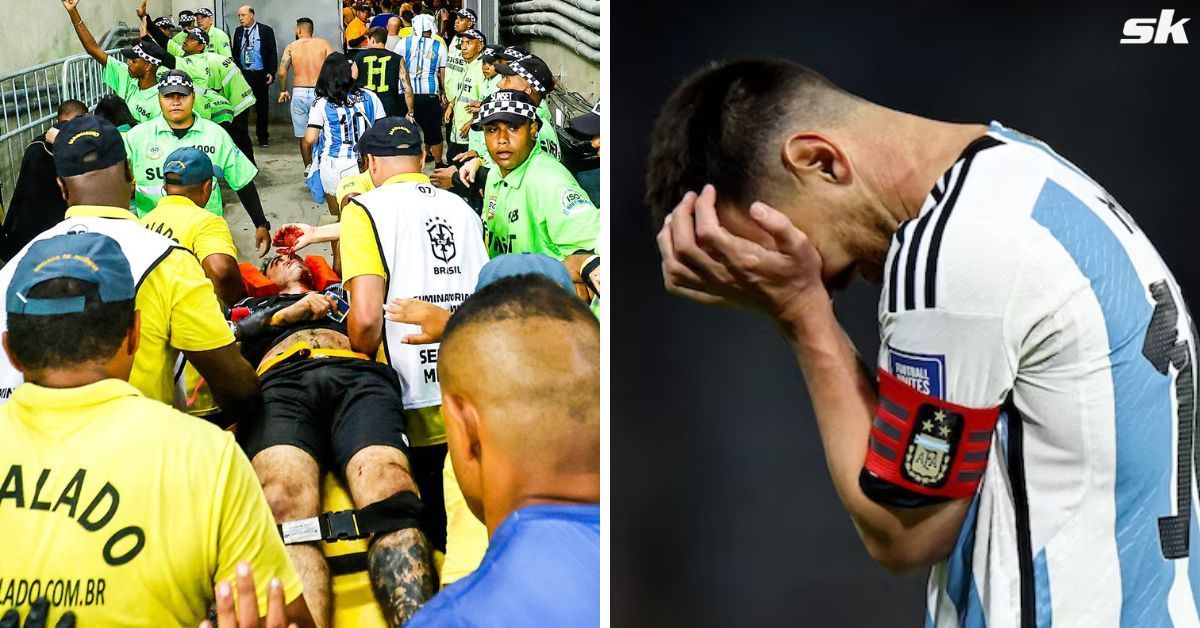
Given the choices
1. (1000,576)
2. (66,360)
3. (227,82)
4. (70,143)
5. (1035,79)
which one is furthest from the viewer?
(1035,79)

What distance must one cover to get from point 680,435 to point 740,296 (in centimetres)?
58

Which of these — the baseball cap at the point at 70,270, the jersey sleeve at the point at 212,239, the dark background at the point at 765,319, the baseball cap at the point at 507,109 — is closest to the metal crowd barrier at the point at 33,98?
the baseball cap at the point at 70,270

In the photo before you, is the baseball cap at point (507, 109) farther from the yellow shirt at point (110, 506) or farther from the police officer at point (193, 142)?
the yellow shirt at point (110, 506)

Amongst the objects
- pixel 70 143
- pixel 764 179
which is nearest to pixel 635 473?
pixel 764 179

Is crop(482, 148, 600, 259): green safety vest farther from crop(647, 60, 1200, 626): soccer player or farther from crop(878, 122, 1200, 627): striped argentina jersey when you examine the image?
crop(878, 122, 1200, 627): striped argentina jersey

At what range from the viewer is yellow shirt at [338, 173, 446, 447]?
1858 mm

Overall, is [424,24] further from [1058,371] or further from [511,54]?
[1058,371]

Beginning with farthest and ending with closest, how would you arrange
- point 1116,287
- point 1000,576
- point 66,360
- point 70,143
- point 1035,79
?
1. point 1035,79
2. point 70,143
3. point 66,360
4. point 1000,576
5. point 1116,287

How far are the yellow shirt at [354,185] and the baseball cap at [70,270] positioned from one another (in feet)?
1.32

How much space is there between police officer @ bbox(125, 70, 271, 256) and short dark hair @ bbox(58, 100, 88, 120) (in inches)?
3.4

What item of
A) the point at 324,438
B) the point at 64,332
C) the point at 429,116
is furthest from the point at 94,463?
the point at 429,116

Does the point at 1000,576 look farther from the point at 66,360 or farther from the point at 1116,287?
the point at 66,360

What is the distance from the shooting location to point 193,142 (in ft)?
5.97

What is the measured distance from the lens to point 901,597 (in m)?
2.12
